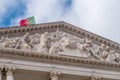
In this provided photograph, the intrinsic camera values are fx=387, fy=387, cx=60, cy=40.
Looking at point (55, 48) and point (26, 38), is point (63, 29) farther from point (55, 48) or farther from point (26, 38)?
point (26, 38)

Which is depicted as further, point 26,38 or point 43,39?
point 43,39

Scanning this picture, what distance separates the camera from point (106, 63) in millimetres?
27703

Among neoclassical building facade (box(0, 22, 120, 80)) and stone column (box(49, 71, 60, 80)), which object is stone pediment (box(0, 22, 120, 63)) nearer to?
neoclassical building facade (box(0, 22, 120, 80))

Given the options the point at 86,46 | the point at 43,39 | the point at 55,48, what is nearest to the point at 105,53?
the point at 86,46

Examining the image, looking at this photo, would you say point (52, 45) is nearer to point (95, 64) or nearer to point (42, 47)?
point (42, 47)

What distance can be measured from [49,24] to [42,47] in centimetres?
198

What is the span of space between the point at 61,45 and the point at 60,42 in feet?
0.91

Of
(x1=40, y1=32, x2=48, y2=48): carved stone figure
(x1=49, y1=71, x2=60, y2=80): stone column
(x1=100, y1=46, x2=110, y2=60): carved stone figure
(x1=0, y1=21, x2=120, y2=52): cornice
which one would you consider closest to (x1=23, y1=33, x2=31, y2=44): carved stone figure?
(x1=0, y1=21, x2=120, y2=52): cornice

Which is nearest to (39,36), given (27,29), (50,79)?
(27,29)

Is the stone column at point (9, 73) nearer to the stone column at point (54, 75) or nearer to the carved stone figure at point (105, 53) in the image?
the stone column at point (54, 75)

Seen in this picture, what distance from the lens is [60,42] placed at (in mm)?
27141

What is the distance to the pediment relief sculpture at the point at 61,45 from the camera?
84.3 ft

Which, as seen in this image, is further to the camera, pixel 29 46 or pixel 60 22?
pixel 60 22

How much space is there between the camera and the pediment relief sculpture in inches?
1012
